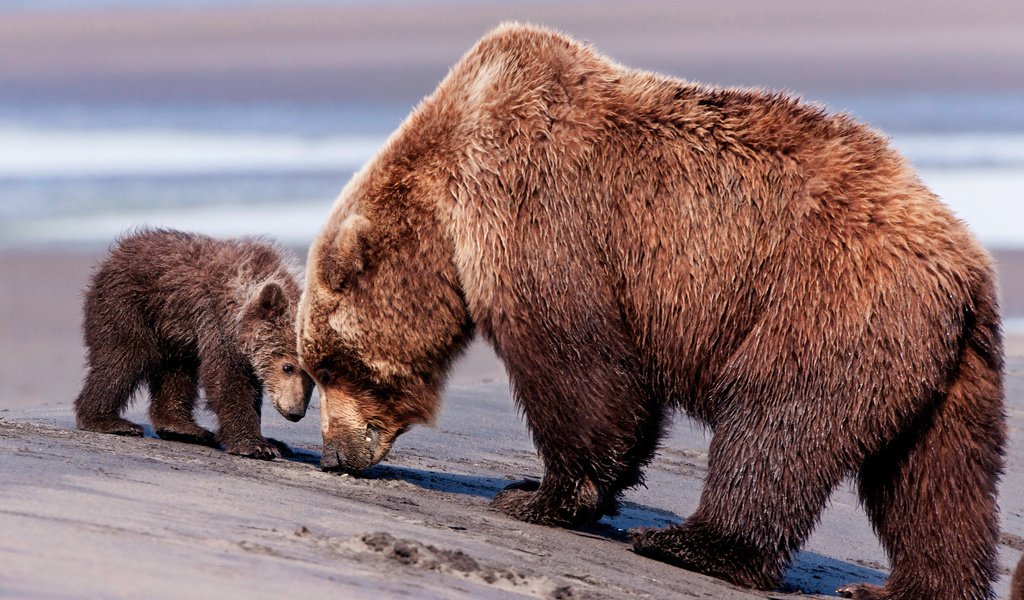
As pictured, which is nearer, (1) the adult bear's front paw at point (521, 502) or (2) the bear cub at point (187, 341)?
(1) the adult bear's front paw at point (521, 502)

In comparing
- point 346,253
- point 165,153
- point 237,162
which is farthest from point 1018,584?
point 165,153

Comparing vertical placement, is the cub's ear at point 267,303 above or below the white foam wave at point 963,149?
below

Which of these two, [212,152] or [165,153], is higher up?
[212,152]

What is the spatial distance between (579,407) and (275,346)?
6.95 ft

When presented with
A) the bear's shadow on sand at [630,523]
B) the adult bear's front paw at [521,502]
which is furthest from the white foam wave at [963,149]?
the adult bear's front paw at [521,502]

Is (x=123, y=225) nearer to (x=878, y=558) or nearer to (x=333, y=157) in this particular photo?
(x=333, y=157)

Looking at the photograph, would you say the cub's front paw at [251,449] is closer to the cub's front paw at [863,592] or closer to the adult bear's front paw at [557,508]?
the adult bear's front paw at [557,508]

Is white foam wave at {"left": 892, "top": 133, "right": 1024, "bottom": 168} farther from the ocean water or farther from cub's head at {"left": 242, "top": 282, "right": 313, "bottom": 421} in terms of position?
cub's head at {"left": 242, "top": 282, "right": 313, "bottom": 421}

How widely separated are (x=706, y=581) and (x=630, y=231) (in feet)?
5.01

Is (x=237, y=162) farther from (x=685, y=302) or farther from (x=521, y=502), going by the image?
(x=685, y=302)

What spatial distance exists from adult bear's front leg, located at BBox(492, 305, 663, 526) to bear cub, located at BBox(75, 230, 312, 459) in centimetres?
178

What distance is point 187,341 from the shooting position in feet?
25.3

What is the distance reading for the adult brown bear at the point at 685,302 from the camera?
5629 millimetres

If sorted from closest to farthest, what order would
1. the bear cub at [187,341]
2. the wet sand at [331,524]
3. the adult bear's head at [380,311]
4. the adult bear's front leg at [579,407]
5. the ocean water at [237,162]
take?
1. the wet sand at [331,524]
2. the adult bear's front leg at [579,407]
3. the adult bear's head at [380,311]
4. the bear cub at [187,341]
5. the ocean water at [237,162]
